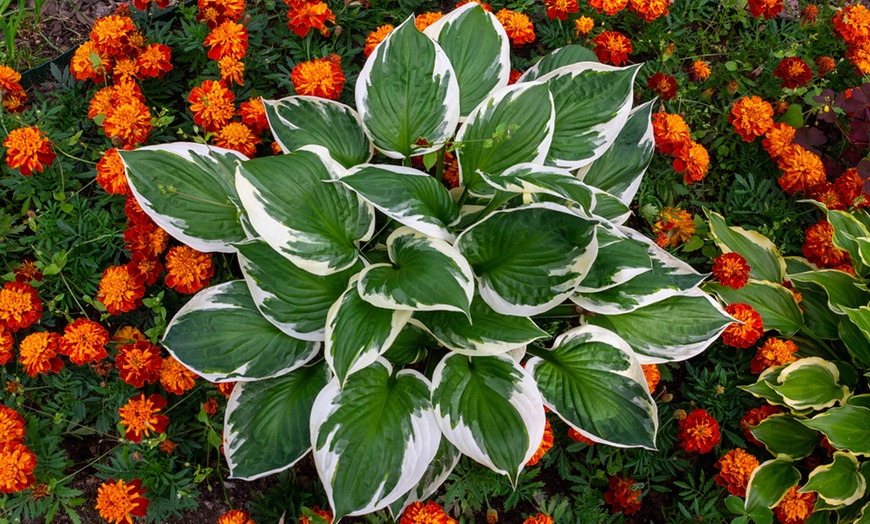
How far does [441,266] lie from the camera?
4.40ft

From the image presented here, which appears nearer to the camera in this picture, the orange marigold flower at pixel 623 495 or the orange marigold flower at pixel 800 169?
the orange marigold flower at pixel 623 495

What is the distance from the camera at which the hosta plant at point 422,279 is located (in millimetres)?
1369

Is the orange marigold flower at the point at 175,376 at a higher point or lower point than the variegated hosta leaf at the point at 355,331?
lower

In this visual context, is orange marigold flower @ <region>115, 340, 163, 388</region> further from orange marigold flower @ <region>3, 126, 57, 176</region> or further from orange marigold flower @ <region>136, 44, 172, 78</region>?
orange marigold flower @ <region>136, 44, 172, 78</region>

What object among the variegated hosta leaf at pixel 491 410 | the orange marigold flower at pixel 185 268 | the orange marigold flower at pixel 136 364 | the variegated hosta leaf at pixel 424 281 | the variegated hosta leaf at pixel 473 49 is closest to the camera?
the variegated hosta leaf at pixel 424 281

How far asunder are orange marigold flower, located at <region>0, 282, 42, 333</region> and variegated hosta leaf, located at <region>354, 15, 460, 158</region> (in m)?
0.91

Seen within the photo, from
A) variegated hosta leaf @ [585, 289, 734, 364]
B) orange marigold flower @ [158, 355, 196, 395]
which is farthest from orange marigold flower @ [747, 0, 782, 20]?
orange marigold flower @ [158, 355, 196, 395]

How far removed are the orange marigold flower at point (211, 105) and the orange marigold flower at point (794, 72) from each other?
1.66 metres

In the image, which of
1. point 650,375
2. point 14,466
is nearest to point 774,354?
point 650,375

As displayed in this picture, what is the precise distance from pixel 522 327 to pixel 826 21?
1694 millimetres

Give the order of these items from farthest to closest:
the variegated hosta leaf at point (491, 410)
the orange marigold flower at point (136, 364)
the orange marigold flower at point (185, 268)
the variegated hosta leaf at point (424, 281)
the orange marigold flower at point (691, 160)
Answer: the orange marigold flower at point (691, 160)
the orange marigold flower at point (185, 268)
the orange marigold flower at point (136, 364)
the variegated hosta leaf at point (491, 410)
the variegated hosta leaf at point (424, 281)

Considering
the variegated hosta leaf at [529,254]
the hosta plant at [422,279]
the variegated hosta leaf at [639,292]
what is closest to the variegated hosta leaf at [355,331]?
the hosta plant at [422,279]

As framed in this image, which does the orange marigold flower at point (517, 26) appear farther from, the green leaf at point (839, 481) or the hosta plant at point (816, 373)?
the green leaf at point (839, 481)

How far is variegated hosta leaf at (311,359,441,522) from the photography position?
4.52 ft
